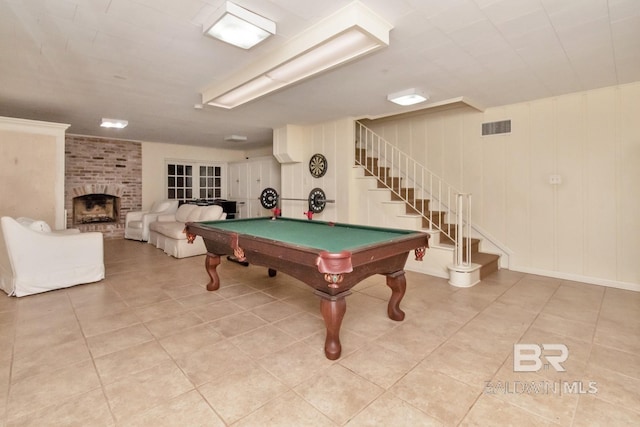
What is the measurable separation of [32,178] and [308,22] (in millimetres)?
5111

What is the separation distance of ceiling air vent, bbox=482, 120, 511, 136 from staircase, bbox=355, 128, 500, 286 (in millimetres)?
1168

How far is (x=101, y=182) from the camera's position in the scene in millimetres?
7410

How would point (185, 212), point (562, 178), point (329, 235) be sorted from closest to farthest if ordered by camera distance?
point (329, 235) → point (562, 178) → point (185, 212)

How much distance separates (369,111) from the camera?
16.5 feet

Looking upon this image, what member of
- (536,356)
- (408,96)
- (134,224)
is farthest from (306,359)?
(134,224)

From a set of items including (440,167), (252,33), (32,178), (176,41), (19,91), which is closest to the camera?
(252,33)

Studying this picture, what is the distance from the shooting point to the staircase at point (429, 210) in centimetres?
429

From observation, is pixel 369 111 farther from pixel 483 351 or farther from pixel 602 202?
pixel 483 351

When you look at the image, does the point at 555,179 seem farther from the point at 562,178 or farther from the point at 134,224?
the point at 134,224

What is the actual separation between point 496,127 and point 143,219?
7268 mm

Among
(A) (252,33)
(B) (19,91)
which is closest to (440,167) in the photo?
(A) (252,33)

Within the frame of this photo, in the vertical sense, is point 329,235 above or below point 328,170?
below

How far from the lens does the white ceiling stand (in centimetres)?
220

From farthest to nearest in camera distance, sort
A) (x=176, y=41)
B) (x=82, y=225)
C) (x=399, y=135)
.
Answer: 1. (x=82, y=225)
2. (x=399, y=135)
3. (x=176, y=41)
